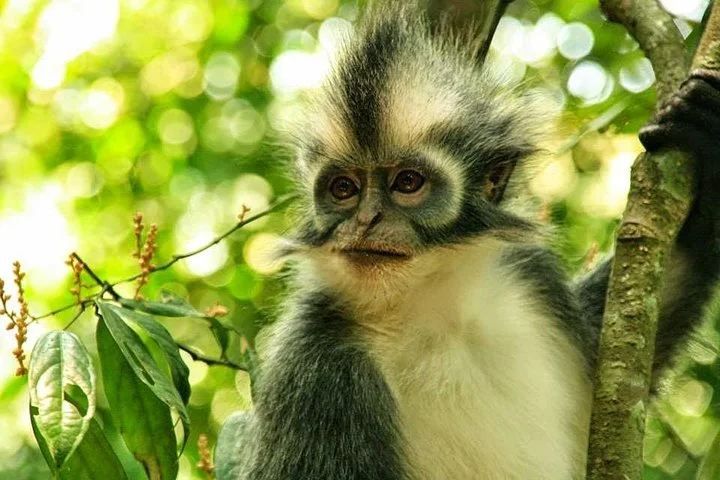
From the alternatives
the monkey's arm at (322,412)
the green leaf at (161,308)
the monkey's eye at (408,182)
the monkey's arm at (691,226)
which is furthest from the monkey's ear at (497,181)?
the green leaf at (161,308)

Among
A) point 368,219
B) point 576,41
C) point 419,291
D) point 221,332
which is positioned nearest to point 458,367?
point 419,291

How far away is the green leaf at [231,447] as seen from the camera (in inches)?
203

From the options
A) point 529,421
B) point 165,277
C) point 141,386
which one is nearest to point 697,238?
point 529,421

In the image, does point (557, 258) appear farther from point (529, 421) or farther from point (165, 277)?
point (165, 277)

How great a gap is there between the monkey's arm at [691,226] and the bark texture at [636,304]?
82mm

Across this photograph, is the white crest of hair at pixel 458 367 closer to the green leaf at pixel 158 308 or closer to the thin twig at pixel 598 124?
the green leaf at pixel 158 308

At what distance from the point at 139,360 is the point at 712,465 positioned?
6.89ft

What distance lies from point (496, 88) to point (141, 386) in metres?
2.71

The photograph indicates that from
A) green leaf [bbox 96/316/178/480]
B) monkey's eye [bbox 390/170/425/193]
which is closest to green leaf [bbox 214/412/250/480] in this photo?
green leaf [bbox 96/316/178/480]

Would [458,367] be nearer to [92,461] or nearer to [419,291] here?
[419,291]

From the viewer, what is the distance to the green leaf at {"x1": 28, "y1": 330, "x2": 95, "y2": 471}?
3479mm

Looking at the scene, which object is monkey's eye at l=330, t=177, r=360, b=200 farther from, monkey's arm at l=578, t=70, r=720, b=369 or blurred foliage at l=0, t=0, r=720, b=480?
blurred foliage at l=0, t=0, r=720, b=480

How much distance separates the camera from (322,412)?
16.4ft

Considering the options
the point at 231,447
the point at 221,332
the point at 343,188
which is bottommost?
the point at 231,447
